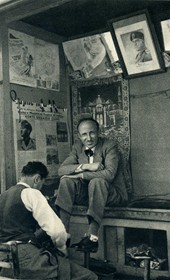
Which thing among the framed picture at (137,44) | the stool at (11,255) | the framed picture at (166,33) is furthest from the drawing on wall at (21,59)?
the stool at (11,255)

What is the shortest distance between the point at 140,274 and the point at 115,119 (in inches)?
77.1

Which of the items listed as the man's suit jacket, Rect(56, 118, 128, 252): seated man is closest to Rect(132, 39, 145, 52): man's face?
Rect(56, 118, 128, 252): seated man

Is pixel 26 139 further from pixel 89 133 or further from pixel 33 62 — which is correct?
pixel 33 62

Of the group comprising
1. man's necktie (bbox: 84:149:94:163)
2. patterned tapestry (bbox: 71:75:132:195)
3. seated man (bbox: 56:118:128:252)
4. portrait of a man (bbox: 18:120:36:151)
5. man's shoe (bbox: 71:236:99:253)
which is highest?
patterned tapestry (bbox: 71:75:132:195)

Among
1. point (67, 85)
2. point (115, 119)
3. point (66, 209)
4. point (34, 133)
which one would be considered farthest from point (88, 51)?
point (66, 209)

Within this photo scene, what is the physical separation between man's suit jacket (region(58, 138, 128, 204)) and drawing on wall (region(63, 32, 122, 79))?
978 mm

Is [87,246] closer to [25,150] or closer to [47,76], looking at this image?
[25,150]

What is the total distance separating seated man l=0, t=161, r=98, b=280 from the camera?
309 centimetres

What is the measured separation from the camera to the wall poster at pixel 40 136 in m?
4.50

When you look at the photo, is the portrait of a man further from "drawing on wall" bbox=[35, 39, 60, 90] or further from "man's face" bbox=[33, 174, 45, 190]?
"man's face" bbox=[33, 174, 45, 190]

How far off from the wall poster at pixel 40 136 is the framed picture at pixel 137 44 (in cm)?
116

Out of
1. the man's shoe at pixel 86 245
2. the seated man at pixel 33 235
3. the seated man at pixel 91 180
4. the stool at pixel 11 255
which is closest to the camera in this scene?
the stool at pixel 11 255

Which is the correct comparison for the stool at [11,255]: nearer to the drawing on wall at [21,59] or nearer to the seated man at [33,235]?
the seated man at [33,235]

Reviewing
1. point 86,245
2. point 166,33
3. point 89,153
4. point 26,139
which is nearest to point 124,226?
point 86,245
